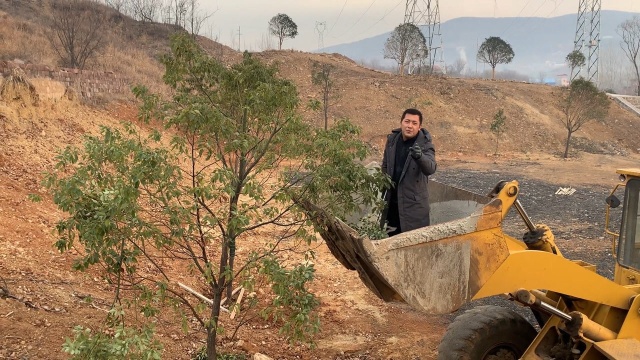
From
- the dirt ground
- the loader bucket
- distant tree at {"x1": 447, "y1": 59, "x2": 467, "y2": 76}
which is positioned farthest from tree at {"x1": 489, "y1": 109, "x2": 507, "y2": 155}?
distant tree at {"x1": 447, "y1": 59, "x2": 467, "y2": 76}

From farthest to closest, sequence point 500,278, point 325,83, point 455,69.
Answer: point 455,69 < point 325,83 < point 500,278

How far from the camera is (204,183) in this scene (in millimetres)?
4277

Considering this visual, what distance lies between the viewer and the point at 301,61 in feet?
109

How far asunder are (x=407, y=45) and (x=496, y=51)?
630 centimetres

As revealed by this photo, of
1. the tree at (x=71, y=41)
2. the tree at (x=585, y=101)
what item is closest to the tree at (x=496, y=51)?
the tree at (x=585, y=101)

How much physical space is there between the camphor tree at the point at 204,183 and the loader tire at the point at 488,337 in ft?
3.83

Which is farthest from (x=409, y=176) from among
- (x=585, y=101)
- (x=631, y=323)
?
(x=585, y=101)

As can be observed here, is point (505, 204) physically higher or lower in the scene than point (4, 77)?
lower

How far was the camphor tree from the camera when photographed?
3.75 m

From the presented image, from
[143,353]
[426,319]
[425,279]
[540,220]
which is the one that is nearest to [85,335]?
[143,353]

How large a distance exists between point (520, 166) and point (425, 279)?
20876mm

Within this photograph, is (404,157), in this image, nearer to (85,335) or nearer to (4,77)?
(85,335)

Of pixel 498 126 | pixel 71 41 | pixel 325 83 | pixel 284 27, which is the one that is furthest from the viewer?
pixel 284 27

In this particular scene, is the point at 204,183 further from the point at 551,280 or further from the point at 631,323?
the point at 631,323
